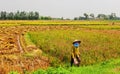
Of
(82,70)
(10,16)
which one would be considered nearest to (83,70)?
(82,70)

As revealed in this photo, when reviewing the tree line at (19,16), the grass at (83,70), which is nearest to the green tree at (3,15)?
the tree line at (19,16)

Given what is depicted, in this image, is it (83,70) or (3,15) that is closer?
(83,70)

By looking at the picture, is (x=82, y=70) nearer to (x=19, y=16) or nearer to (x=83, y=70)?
(x=83, y=70)

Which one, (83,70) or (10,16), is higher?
(83,70)

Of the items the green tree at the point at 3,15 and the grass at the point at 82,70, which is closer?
the grass at the point at 82,70

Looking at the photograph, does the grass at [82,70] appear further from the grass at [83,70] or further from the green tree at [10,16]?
the green tree at [10,16]

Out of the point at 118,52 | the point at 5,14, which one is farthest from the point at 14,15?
the point at 118,52

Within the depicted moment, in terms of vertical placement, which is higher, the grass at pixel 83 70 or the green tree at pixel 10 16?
the grass at pixel 83 70

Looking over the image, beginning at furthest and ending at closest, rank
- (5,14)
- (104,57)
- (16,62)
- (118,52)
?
(5,14) → (118,52) → (104,57) → (16,62)

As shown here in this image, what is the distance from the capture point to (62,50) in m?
17.7

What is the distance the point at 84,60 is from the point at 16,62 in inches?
132

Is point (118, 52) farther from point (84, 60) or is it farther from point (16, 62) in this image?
point (16, 62)

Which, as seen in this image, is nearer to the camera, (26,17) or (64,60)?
(64,60)

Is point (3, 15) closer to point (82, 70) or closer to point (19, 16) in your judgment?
point (19, 16)
